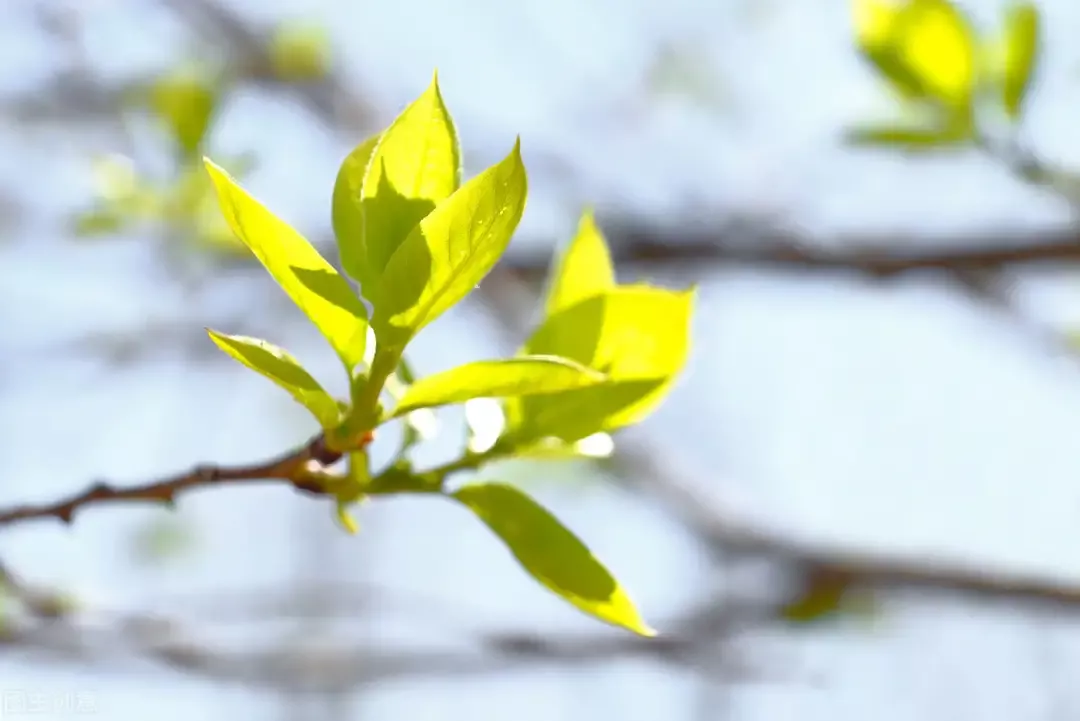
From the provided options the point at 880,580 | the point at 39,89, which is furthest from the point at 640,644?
the point at 39,89

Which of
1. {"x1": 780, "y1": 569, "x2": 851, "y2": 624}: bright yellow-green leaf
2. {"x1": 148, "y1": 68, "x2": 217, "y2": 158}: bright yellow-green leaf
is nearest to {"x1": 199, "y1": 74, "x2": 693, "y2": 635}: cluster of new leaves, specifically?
{"x1": 148, "y1": 68, "x2": 217, "y2": 158}: bright yellow-green leaf

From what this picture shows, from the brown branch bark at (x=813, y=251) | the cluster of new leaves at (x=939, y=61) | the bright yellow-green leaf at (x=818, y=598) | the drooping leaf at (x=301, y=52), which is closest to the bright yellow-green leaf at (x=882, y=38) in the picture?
the cluster of new leaves at (x=939, y=61)

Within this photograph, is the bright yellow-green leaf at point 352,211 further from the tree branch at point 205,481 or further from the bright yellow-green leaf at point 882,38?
the bright yellow-green leaf at point 882,38

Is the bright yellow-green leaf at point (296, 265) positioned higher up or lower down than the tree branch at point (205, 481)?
higher up

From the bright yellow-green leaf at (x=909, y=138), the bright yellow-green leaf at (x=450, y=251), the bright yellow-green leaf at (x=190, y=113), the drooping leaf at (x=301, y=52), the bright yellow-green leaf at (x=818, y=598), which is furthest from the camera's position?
the drooping leaf at (x=301, y=52)

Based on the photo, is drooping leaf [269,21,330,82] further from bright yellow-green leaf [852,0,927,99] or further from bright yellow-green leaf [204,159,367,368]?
bright yellow-green leaf [204,159,367,368]

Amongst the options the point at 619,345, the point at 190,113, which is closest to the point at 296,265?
the point at 619,345

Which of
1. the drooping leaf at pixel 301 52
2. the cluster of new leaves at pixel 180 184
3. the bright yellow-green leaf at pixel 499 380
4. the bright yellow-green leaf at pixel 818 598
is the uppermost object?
the drooping leaf at pixel 301 52

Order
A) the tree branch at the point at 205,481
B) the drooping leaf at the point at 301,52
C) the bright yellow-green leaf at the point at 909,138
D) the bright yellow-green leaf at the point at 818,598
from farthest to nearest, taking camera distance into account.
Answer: the drooping leaf at the point at 301,52 < the bright yellow-green leaf at the point at 818,598 < the bright yellow-green leaf at the point at 909,138 < the tree branch at the point at 205,481

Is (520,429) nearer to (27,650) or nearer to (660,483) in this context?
(27,650)
